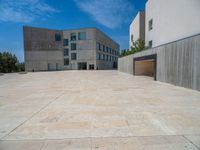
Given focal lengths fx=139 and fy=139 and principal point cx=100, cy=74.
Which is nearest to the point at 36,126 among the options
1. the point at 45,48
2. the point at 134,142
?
the point at 134,142

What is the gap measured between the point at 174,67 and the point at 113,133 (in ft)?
25.9

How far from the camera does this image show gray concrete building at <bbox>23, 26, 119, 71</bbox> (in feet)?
146

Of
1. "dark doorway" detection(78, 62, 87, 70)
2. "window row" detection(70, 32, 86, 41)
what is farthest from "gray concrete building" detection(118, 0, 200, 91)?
"dark doorway" detection(78, 62, 87, 70)

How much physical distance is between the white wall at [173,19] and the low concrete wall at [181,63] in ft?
6.44

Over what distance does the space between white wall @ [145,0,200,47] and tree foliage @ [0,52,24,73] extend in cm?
4844

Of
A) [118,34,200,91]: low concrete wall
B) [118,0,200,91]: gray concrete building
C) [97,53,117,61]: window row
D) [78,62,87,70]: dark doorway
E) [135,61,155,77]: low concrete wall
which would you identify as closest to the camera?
[118,34,200,91]: low concrete wall

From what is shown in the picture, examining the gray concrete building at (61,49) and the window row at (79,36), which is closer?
the gray concrete building at (61,49)

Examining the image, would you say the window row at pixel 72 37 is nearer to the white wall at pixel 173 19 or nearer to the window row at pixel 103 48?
the window row at pixel 103 48

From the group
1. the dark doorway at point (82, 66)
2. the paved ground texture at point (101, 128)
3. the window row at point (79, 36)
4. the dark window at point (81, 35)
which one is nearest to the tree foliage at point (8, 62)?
the window row at point (79, 36)

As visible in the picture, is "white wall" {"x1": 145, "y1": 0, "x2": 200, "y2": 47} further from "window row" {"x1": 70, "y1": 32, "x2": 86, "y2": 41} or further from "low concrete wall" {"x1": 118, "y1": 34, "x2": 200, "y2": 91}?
"window row" {"x1": 70, "y1": 32, "x2": 86, "y2": 41}

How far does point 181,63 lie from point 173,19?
18.2 feet

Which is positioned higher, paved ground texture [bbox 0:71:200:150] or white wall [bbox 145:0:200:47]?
white wall [bbox 145:0:200:47]

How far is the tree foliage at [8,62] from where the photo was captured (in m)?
46.5

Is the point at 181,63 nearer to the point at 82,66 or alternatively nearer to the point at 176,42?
the point at 176,42
